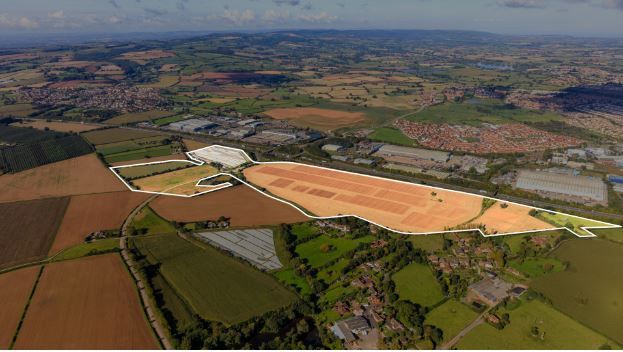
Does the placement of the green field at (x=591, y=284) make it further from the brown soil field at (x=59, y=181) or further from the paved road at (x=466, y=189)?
the brown soil field at (x=59, y=181)

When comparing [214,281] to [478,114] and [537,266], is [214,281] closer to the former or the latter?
[537,266]

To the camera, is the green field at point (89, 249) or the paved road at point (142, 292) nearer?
the paved road at point (142, 292)

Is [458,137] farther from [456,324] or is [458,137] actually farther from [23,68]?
[23,68]

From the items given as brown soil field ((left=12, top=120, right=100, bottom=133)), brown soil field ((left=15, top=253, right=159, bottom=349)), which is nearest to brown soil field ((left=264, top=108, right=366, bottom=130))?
brown soil field ((left=12, top=120, right=100, bottom=133))

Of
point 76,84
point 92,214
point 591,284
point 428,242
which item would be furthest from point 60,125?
point 591,284

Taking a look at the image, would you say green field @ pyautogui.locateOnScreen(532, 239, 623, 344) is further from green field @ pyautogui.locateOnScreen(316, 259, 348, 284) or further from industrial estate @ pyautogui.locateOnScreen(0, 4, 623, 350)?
green field @ pyautogui.locateOnScreen(316, 259, 348, 284)

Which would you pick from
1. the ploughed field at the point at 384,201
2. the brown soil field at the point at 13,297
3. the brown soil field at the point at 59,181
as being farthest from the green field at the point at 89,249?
the ploughed field at the point at 384,201
